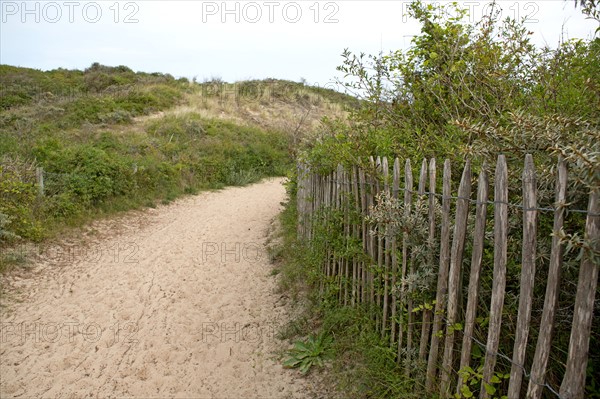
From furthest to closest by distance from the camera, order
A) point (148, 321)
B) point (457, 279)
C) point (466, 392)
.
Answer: point (148, 321), point (457, 279), point (466, 392)

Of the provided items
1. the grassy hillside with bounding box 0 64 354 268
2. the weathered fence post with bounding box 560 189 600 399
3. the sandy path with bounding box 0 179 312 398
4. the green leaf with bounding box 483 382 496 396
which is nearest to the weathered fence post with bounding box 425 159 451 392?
the green leaf with bounding box 483 382 496 396

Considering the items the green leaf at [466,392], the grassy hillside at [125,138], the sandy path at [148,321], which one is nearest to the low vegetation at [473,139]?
the green leaf at [466,392]

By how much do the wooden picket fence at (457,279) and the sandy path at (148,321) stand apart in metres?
1.29

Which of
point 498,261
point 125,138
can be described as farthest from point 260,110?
point 498,261

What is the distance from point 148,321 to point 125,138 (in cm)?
1211

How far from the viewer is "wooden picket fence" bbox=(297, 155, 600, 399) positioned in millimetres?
2008

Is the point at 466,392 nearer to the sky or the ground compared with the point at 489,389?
nearer to the ground

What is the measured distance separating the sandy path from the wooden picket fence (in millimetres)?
1287

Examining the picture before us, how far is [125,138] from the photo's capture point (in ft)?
53.7

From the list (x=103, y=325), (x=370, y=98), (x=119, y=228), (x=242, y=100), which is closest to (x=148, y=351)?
(x=103, y=325)

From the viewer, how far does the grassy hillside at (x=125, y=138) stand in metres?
9.47

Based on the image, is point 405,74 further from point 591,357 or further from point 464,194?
point 591,357

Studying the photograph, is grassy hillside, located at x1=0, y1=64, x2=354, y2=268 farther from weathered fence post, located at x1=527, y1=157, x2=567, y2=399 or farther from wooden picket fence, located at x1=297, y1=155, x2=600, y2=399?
weathered fence post, located at x1=527, y1=157, x2=567, y2=399

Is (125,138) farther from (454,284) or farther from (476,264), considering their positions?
(476,264)
